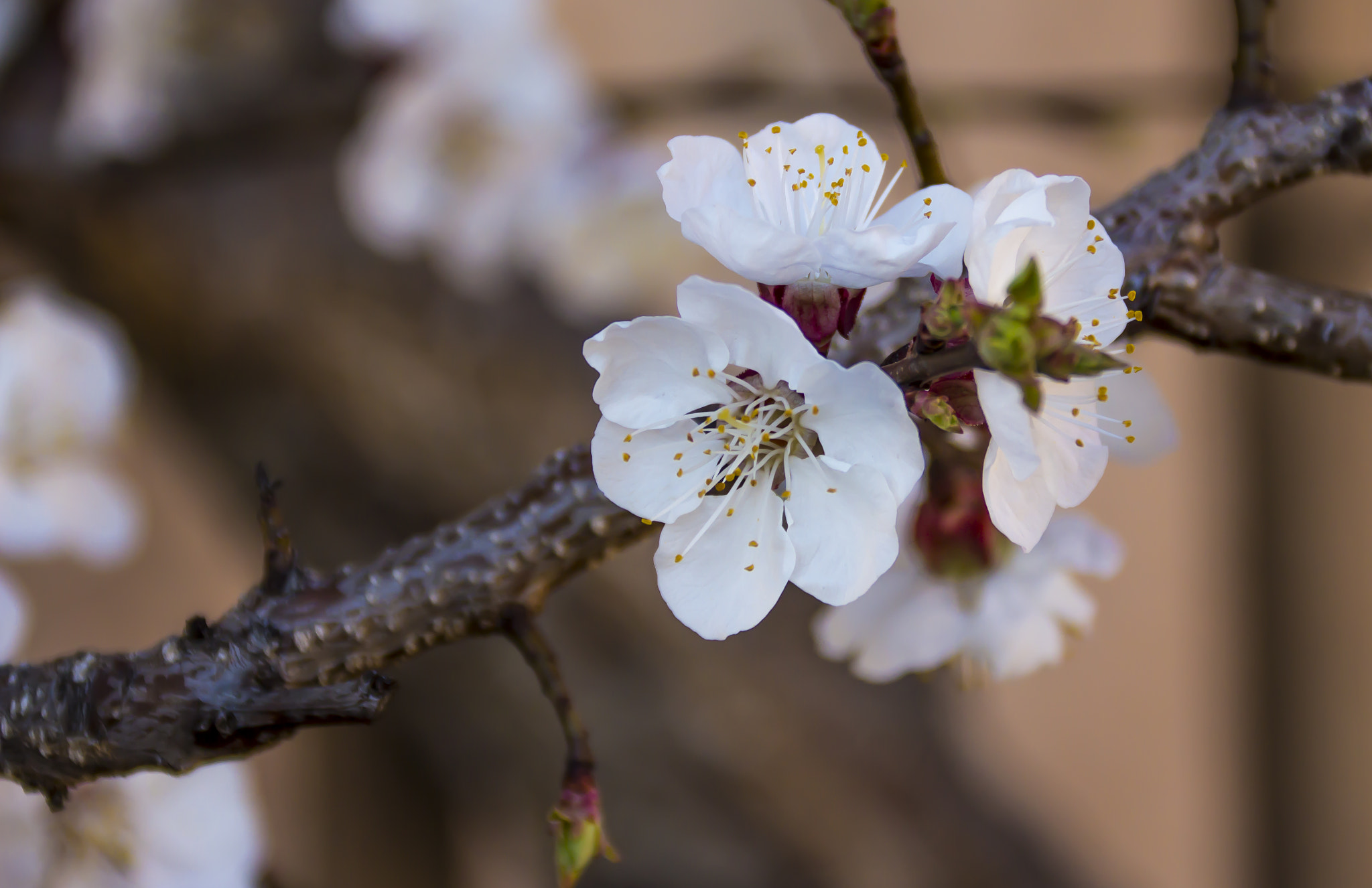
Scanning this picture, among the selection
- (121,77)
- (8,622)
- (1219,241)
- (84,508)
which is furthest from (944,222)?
(121,77)

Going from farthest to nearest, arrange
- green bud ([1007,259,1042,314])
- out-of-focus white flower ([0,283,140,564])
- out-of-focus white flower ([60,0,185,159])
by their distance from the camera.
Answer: out-of-focus white flower ([60,0,185,159]) < out-of-focus white flower ([0,283,140,564]) < green bud ([1007,259,1042,314])

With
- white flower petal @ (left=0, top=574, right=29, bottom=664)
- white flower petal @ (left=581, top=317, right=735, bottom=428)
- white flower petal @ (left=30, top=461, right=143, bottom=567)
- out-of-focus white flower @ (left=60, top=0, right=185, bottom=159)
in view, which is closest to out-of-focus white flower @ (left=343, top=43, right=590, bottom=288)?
out-of-focus white flower @ (left=60, top=0, right=185, bottom=159)

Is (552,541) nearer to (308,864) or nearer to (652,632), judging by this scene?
(652,632)

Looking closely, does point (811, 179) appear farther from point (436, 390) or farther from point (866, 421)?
point (436, 390)

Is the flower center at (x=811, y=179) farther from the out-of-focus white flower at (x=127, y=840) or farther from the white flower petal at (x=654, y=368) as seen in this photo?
the out-of-focus white flower at (x=127, y=840)

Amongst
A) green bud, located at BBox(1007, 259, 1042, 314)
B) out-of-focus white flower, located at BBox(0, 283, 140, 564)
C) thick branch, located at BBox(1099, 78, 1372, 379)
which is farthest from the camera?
out-of-focus white flower, located at BBox(0, 283, 140, 564)

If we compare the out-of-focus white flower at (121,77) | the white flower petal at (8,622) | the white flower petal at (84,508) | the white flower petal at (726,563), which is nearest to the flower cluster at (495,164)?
the out-of-focus white flower at (121,77)

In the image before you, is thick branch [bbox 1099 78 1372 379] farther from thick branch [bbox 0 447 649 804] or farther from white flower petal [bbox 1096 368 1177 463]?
thick branch [bbox 0 447 649 804]
